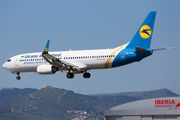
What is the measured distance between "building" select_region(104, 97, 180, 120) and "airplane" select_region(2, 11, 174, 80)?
23.9ft

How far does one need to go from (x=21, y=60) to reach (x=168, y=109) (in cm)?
2598

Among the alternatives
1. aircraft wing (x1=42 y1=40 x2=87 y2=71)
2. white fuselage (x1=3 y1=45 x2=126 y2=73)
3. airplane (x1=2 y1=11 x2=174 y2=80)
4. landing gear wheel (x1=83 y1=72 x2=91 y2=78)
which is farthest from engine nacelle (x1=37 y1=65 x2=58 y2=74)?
landing gear wheel (x1=83 y1=72 x2=91 y2=78)

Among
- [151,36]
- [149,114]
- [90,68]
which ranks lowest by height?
[149,114]

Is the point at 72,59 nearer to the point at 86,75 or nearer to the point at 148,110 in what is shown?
the point at 86,75

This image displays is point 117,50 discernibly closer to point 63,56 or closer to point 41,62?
point 63,56

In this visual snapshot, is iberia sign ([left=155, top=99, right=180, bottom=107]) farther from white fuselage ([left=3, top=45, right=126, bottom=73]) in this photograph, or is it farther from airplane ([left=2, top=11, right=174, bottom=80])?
white fuselage ([left=3, top=45, right=126, bottom=73])

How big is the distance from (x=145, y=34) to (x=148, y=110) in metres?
11.6

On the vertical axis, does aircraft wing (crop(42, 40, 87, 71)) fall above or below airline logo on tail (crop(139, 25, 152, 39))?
below

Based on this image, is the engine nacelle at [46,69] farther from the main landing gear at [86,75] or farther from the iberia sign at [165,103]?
the iberia sign at [165,103]

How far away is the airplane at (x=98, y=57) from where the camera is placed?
159 ft

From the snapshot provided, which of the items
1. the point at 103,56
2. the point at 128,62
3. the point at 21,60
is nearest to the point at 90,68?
the point at 103,56

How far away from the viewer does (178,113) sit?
44875 mm

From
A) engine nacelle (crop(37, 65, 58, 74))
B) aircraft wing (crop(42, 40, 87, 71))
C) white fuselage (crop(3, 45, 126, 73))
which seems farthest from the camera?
engine nacelle (crop(37, 65, 58, 74))

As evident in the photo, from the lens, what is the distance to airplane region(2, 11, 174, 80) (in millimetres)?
48469
